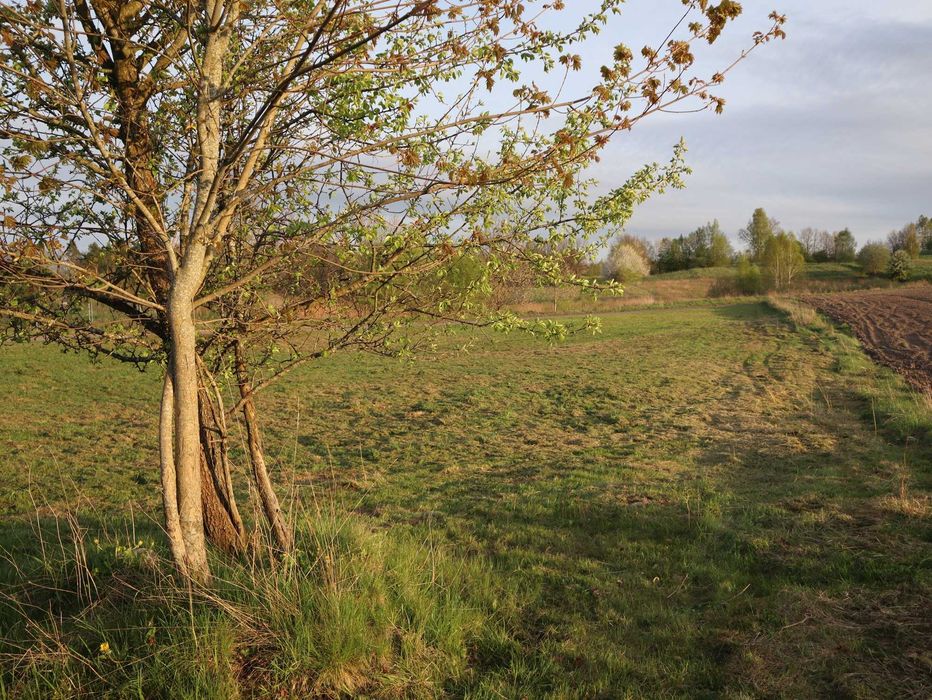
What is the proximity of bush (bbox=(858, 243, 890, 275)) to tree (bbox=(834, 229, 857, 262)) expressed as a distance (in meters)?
18.0

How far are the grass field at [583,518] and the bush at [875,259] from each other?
8336 cm

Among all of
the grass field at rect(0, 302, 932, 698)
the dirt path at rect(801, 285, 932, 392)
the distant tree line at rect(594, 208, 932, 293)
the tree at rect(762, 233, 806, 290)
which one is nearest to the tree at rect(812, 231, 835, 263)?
the distant tree line at rect(594, 208, 932, 293)

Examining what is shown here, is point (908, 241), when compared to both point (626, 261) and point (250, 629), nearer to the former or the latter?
point (626, 261)

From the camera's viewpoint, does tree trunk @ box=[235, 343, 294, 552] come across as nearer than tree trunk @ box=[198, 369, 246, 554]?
Yes

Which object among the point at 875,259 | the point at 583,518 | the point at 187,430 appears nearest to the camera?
the point at 187,430

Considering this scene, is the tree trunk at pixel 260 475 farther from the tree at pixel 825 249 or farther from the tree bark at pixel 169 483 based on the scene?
the tree at pixel 825 249

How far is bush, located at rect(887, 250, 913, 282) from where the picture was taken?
83938 millimetres

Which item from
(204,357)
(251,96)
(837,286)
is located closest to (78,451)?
(204,357)

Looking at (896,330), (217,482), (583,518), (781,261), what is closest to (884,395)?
(583,518)

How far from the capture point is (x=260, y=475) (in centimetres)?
523

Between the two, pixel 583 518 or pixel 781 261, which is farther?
pixel 781 261

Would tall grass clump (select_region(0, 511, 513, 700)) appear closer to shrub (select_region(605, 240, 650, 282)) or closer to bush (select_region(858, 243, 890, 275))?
shrub (select_region(605, 240, 650, 282))

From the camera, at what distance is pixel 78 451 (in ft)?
38.5

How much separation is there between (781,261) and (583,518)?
262 feet
